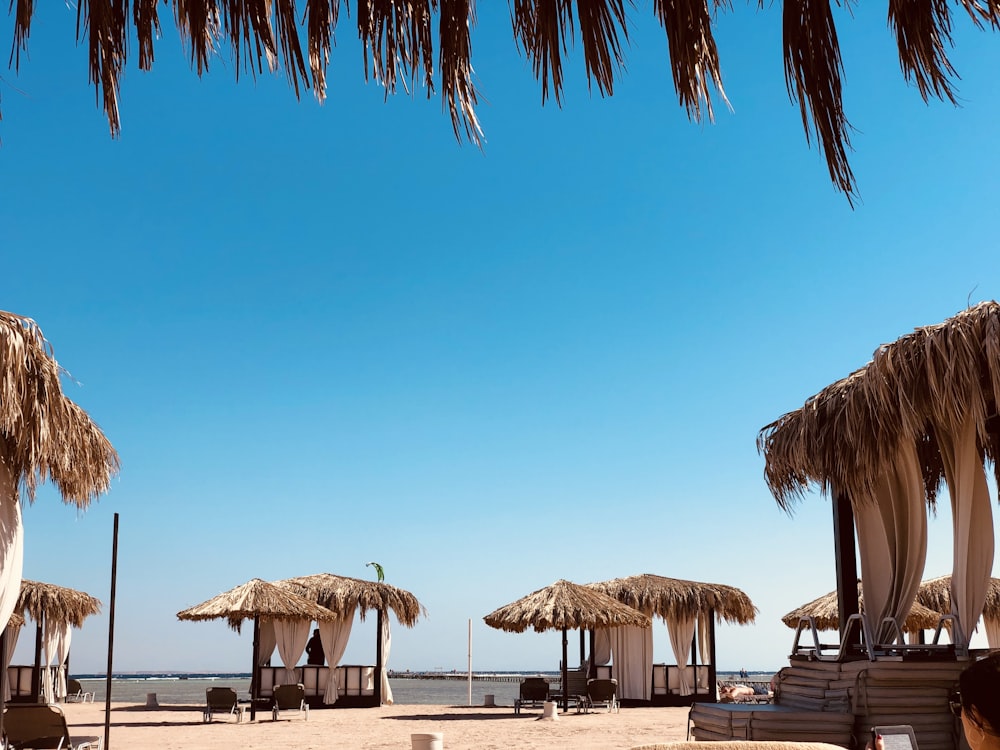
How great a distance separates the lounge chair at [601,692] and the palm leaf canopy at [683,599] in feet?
8.62

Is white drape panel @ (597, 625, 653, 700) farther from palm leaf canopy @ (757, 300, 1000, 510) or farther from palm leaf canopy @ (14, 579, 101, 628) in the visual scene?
palm leaf canopy @ (14, 579, 101, 628)

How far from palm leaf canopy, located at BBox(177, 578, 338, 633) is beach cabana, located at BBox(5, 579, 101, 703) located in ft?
12.4

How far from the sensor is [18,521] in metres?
6.72

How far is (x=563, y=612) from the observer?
18.0m

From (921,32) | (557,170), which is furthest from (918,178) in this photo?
(921,32)

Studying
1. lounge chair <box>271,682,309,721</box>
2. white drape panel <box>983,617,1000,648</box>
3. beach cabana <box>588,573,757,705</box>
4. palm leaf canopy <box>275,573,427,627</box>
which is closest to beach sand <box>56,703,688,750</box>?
lounge chair <box>271,682,309,721</box>

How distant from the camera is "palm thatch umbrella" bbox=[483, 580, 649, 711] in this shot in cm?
1797

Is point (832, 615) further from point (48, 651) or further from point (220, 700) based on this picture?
point (48, 651)

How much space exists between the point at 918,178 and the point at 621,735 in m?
7.85

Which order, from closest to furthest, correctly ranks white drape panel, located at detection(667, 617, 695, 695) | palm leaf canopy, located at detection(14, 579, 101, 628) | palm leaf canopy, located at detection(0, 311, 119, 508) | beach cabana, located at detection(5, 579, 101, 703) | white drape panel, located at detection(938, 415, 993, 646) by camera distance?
palm leaf canopy, located at detection(0, 311, 119, 508), white drape panel, located at detection(938, 415, 993, 646), beach cabana, located at detection(5, 579, 101, 703), palm leaf canopy, located at detection(14, 579, 101, 628), white drape panel, located at detection(667, 617, 695, 695)

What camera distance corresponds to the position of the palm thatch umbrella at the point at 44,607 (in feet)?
64.7

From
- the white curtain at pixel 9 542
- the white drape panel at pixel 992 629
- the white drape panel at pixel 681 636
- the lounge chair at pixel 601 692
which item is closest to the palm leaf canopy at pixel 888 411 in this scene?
the white curtain at pixel 9 542

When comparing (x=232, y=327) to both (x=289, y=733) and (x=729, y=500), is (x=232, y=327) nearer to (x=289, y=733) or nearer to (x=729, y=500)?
(x=289, y=733)

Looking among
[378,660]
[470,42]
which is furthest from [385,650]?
[470,42]
